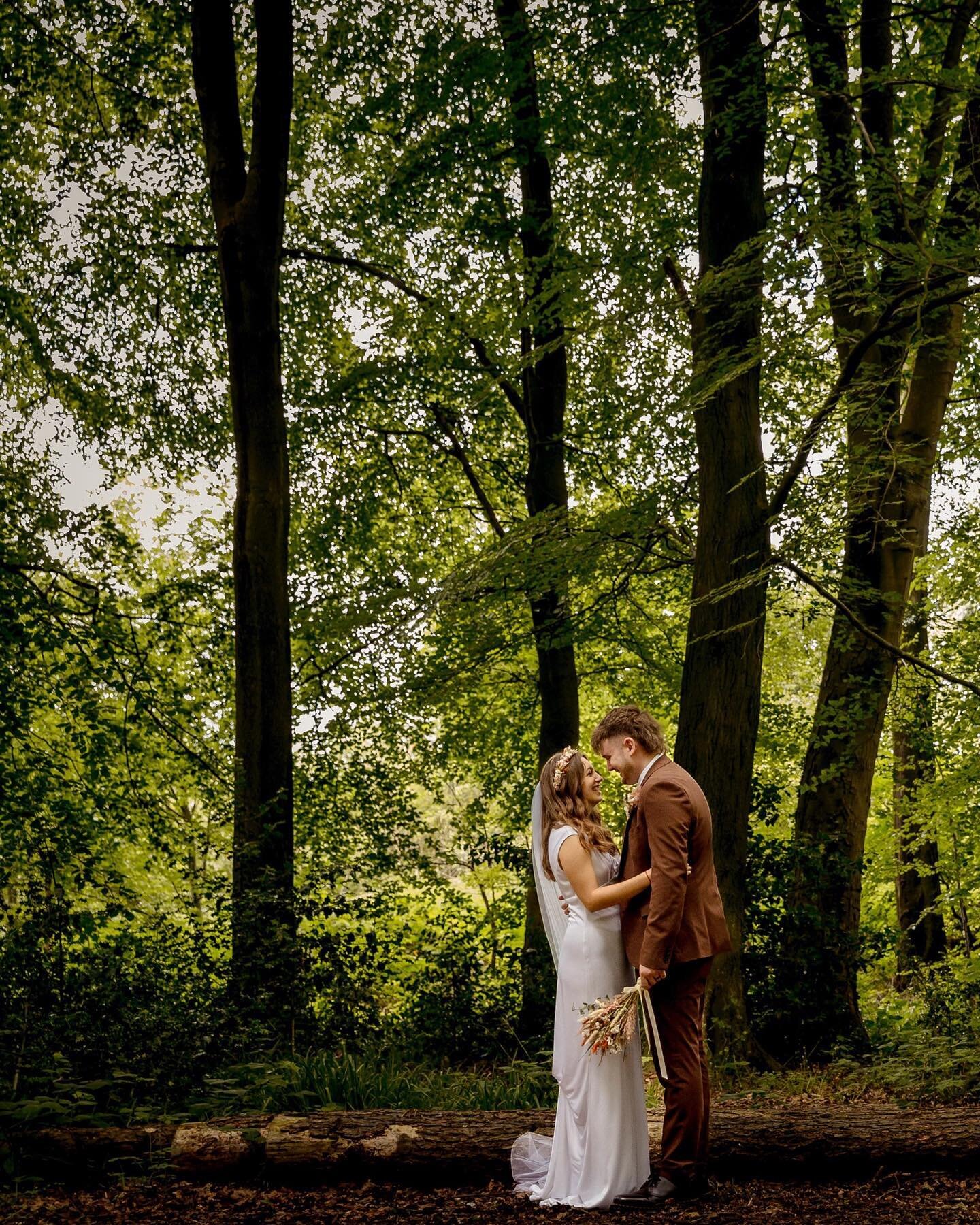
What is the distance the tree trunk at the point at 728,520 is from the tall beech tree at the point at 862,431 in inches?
22.9

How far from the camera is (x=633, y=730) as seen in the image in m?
4.90

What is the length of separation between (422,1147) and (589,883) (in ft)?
5.00

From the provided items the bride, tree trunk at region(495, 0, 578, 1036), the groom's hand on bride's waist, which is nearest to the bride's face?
the bride

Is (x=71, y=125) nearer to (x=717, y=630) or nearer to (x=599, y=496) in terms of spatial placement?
(x=599, y=496)

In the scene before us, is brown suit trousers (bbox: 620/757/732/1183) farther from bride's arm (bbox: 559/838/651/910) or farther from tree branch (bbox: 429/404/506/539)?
tree branch (bbox: 429/404/506/539)

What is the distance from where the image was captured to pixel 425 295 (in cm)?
1420

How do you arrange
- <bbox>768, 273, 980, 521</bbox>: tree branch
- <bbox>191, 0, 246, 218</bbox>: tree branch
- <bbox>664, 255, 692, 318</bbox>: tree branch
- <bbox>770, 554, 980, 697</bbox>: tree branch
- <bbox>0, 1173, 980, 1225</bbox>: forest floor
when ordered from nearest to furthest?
<bbox>0, 1173, 980, 1225</bbox>: forest floor
<bbox>768, 273, 980, 521</bbox>: tree branch
<bbox>770, 554, 980, 697</bbox>: tree branch
<bbox>191, 0, 246, 218</bbox>: tree branch
<bbox>664, 255, 692, 318</bbox>: tree branch

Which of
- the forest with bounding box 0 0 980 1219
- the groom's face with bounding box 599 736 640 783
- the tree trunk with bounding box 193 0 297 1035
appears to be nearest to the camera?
the groom's face with bounding box 599 736 640 783

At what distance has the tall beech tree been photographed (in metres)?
7.06

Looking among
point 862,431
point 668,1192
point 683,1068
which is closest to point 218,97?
point 862,431

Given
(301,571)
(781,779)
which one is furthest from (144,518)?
(781,779)

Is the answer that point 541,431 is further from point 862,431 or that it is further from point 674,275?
point 862,431

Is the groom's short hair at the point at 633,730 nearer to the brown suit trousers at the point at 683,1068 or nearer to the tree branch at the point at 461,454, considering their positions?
the brown suit trousers at the point at 683,1068

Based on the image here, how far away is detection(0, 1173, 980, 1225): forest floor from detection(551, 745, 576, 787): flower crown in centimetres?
179
